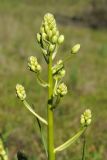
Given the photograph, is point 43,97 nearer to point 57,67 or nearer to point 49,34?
point 57,67

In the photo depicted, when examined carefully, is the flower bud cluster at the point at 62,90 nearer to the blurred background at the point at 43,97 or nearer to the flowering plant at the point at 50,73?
the flowering plant at the point at 50,73

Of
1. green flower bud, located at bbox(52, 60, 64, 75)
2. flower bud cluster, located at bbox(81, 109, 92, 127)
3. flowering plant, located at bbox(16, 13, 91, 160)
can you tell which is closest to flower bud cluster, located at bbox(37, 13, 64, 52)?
flowering plant, located at bbox(16, 13, 91, 160)

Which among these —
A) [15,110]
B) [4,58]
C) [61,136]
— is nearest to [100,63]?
[4,58]

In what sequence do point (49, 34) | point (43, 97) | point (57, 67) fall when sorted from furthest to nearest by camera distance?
1. point (43, 97)
2. point (57, 67)
3. point (49, 34)

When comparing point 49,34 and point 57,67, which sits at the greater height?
point 49,34

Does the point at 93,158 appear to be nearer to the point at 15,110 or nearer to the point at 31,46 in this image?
the point at 15,110

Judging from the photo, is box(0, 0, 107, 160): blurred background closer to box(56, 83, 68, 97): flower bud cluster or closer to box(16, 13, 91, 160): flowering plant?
box(16, 13, 91, 160): flowering plant

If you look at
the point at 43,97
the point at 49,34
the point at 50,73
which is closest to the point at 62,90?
the point at 50,73

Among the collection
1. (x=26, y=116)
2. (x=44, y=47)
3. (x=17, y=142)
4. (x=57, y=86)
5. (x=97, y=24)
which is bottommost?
(x=97, y=24)
